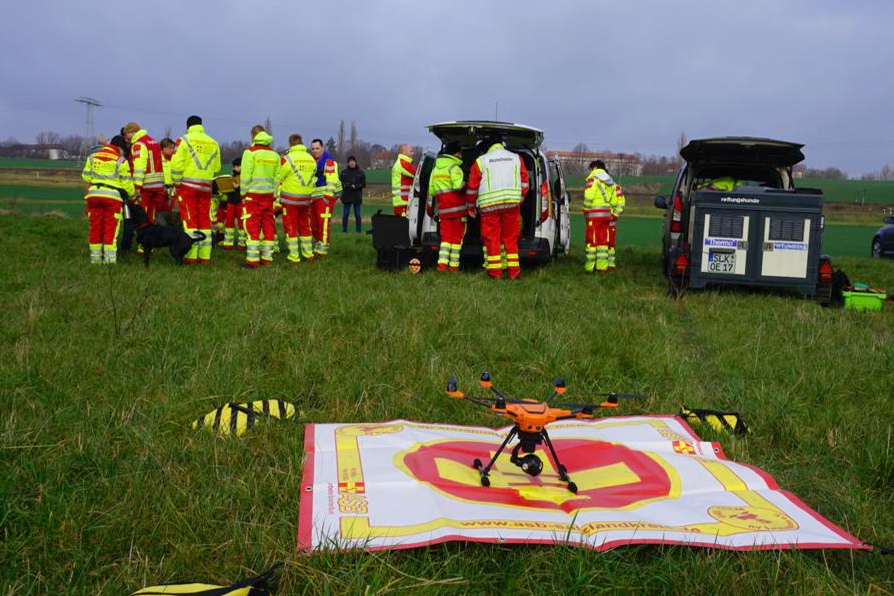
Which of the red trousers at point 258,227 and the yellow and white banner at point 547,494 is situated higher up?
the red trousers at point 258,227

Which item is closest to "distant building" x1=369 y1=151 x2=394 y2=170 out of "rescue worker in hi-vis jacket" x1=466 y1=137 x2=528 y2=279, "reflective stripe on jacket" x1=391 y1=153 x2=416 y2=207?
"reflective stripe on jacket" x1=391 y1=153 x2=416 y2=207

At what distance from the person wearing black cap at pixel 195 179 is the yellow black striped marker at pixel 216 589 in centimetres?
867

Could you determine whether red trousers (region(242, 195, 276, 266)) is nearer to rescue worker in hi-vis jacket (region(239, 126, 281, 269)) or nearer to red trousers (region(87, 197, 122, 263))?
rescue worker in hi-vis jacket (region(239, 126, 281, 269))

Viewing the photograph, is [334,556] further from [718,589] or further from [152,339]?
[152,339]

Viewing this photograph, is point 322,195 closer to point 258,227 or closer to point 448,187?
point 258,227

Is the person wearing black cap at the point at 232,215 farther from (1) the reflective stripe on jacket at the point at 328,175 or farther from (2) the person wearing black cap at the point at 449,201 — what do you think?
(2) the person wearing black cap at the point at 449,201

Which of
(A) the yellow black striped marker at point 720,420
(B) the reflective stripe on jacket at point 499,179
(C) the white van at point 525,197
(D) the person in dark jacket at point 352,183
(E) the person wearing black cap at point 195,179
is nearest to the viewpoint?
(A) the yellow black striped marker at point 720,420

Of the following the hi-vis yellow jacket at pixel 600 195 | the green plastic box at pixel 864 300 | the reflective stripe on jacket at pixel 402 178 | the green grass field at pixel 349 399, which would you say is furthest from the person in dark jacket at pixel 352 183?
the green plastic box at pixel 864 300

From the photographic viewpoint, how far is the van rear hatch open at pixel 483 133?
950cm

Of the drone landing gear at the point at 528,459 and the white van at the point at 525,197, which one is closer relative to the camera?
the drone landing gear at the point at 528,459

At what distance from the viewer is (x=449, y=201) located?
10.0 meters

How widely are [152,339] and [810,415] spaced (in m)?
4.53

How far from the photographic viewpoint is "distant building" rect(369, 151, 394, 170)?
83625 millimetres

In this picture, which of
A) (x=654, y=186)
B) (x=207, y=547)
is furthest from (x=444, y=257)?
(x=654, y=186)
